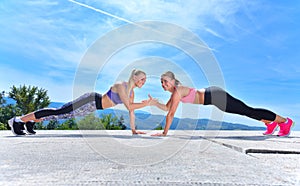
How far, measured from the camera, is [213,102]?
12.9 feet

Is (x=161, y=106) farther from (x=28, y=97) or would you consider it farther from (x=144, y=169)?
(x=28, y=97)

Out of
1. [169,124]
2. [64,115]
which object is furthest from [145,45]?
[64,115]

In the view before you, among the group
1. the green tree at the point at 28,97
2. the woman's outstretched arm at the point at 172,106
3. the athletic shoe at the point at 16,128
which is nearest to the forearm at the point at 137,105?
the woman's outstretched arm at the point at 172,106

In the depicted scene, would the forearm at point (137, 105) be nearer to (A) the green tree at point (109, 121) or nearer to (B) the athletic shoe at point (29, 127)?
(A) the green tree at point (109, 121)

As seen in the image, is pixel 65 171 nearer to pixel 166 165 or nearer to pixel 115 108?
pixel 166 165

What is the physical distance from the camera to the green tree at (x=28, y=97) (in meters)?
7.40

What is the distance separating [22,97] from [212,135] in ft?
18.0

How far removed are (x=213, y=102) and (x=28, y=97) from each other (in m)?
5.39

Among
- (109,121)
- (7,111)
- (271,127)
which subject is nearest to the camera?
(271,127)

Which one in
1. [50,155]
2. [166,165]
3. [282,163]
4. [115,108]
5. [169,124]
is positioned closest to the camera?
[166,165]

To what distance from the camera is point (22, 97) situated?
24.3ft

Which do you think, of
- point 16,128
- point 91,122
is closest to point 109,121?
point 91,122

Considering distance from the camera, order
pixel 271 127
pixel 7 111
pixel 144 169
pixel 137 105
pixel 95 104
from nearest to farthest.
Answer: pixel 144 169 < pixel 137 105 < pixel 95 104 < pixel 271 127 < pixel 7 111

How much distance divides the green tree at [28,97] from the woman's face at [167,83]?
4.94m
